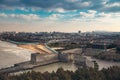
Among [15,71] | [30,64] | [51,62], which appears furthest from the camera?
[51,62]

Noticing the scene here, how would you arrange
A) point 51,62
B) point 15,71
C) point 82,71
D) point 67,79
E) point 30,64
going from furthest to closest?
point 51,62, point 30,64, point 15,71, point 82,71, point 67,79

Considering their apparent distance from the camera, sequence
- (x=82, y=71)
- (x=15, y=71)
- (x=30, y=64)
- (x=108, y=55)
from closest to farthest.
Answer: (x=82, y=71) → (x=15, y=71) → (x=30, y=64) → (x=108, y=55)

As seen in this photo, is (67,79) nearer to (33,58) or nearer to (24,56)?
(33,58)

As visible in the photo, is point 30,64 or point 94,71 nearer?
point 94,71

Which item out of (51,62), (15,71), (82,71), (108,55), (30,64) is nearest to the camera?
(82,71)

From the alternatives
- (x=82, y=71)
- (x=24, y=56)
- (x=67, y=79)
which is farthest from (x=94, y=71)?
(x=24, y=56)

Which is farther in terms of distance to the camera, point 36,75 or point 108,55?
point 108,55

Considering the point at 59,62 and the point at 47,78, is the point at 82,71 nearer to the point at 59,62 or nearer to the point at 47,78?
the point at 47,78

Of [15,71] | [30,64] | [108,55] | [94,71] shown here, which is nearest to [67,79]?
[94,71]
